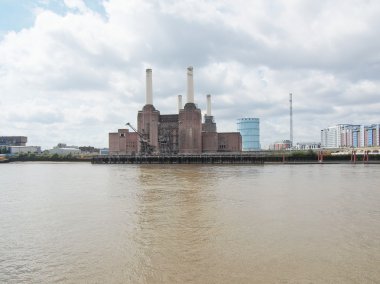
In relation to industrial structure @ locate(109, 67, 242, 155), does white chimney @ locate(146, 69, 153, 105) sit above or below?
above

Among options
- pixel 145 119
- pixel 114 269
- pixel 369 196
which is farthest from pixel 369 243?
pixel 145 119

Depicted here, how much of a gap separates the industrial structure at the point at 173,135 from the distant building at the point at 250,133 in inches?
2783

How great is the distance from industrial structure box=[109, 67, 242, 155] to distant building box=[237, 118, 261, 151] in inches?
2783

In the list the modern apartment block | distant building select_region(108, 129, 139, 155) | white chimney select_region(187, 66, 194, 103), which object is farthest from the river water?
the modern apartment block

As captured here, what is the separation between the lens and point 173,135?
10994 cm

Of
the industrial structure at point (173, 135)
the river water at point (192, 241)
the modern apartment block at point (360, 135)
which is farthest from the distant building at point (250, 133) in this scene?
the river water at point (192, 241)

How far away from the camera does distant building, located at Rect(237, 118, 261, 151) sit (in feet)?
624

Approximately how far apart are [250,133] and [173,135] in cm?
8887

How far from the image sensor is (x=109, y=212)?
1659 centimetres

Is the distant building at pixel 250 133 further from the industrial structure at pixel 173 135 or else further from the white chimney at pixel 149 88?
the white chimney at pixel 149 88

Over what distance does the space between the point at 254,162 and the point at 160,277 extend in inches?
2978

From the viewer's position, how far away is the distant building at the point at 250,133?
190m

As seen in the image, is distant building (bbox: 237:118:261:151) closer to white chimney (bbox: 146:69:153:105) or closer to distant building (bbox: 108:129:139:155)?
distant building (bbox: 108:129:139:155)

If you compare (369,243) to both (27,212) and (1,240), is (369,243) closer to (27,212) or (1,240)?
(1,240)
